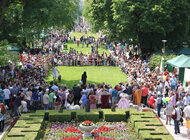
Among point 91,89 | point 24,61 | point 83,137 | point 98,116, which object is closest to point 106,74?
point 24,61

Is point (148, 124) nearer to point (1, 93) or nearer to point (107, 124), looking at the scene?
point (107, 124)

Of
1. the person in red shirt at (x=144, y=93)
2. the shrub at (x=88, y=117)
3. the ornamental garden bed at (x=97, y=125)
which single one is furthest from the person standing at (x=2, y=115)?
the person in red shirt at (x=144, y=93)

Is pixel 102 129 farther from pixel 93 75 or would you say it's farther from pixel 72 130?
pixel 93 75

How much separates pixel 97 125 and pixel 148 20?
20.3m

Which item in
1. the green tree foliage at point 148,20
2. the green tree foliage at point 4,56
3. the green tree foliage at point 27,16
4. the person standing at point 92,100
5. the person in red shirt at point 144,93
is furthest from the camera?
the green tree foliage at point 148,20

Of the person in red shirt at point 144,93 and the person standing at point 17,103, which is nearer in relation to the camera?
the person standing at point 17,103

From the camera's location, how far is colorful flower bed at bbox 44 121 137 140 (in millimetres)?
16609

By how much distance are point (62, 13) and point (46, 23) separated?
1.45 m

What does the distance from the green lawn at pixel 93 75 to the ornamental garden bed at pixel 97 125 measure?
397 inches

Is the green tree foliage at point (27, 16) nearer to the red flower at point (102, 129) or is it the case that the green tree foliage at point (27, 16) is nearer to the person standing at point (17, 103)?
the person standing at point (17, 103)

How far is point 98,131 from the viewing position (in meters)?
17.3

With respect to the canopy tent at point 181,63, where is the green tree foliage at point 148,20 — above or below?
above

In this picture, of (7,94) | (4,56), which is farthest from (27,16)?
(7,94)

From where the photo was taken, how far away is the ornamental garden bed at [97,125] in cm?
1599
